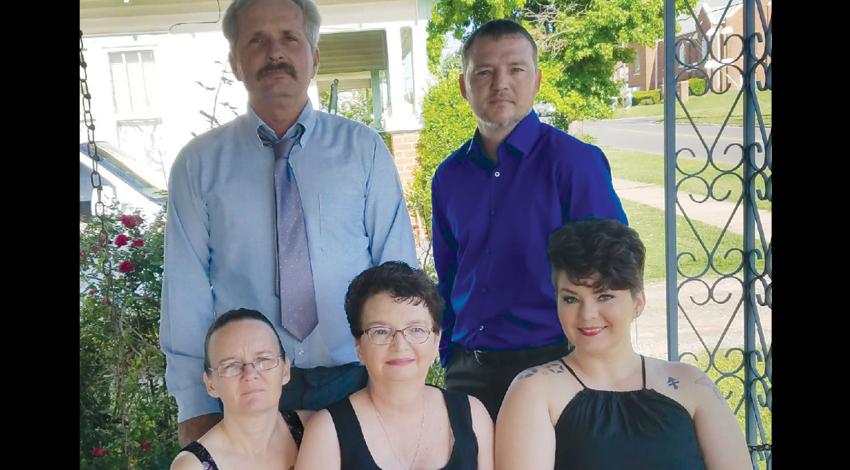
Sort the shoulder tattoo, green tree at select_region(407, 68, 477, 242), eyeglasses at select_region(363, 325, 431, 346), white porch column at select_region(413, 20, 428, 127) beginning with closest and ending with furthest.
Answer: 1. eyeglasses at select_region(363, 325, 431, 346)
2. the shoulder tattoo
3. white porch column at select_region(413, 20, 428, 127)
4. green tree at select_region(407, 68, 477, 242)

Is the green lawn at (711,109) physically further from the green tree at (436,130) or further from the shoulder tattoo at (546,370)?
the shoulder tattoo at (546,370)

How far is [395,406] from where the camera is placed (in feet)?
5.02

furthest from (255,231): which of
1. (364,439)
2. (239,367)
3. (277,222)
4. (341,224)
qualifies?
(364,439)

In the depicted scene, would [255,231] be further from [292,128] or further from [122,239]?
[122,239]

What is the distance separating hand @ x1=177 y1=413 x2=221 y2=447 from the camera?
5.48ft

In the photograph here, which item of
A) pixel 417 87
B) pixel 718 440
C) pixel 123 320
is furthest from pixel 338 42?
pixel 718 440

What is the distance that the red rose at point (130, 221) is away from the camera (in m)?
2.68

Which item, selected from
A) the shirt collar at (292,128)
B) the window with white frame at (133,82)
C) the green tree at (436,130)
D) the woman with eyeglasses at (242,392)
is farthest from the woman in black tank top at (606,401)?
the window with white frame at (133,82)

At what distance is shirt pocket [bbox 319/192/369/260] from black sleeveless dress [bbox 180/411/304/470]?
383mm

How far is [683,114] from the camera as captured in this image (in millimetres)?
2246

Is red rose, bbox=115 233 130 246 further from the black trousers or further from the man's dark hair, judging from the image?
the man's dark hair

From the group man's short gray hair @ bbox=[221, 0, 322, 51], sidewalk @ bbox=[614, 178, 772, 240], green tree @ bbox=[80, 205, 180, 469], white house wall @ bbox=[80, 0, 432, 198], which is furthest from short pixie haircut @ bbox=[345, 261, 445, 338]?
green tree @ bbox=[80, 205, 180, 469]
